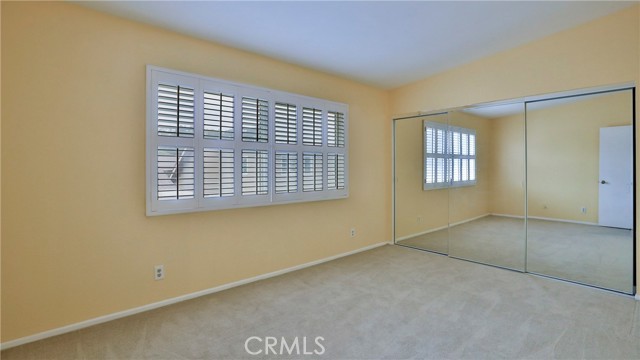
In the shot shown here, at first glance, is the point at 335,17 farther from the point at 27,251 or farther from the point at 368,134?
the point at 27,251

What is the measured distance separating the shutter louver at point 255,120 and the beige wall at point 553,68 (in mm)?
2492

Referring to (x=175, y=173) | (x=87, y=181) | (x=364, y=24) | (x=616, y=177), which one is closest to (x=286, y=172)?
(x=175, y=173)

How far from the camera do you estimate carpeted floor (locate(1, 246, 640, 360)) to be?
2088 mm

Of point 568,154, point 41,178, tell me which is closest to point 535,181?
point 568,154

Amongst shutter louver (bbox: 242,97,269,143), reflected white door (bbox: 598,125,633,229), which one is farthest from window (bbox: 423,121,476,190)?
shutter louver (bbox: 242,97,269,143)

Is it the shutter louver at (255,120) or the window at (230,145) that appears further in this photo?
the shutter louver at (255,120)

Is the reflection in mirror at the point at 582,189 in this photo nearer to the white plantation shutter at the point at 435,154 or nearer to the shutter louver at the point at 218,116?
the white plantation shutter at the point at 435,154

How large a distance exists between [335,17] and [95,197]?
2.52 meters

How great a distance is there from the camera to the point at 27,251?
7.23 ft

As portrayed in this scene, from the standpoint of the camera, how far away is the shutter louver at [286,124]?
3434mm

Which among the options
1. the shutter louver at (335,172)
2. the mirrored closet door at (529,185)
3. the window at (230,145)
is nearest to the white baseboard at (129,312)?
the window at (230,145)

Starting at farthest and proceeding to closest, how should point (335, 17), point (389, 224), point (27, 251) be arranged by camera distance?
point (389, 224), point (335, 17), point (27, 251)

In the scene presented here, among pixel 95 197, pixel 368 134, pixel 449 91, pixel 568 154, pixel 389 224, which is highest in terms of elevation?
pixel 449 91

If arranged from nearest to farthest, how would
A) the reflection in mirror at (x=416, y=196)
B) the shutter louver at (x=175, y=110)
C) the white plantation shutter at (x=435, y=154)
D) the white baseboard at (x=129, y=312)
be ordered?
1. the white baseboard at (x=129, y=312)
2. the shutter louver at (x=175, y=110)
3. the white plantation shutter at (x=435, y=154)
4. the reflection in mirror at (x=416, y=196)
